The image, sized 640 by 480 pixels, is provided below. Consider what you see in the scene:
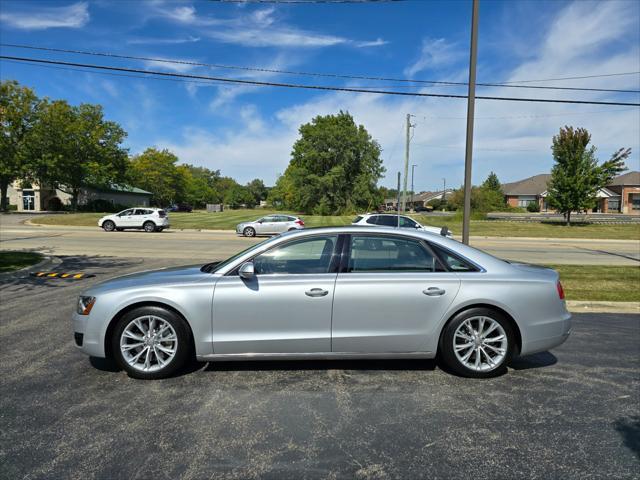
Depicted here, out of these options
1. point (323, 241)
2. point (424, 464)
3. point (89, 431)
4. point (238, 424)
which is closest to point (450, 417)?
point (424, 464)

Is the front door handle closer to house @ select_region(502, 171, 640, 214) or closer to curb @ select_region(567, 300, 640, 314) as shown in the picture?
curb @ select_region(567, 300, 640, 314)

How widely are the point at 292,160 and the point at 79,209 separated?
3468 centimetres

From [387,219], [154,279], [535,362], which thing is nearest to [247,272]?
[154,279]

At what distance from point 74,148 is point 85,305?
53.0 meters

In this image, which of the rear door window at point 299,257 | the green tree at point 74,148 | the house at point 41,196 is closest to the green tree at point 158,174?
the house at point 41,196

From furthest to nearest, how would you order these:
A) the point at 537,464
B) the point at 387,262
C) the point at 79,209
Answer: the point at 79,209 < the point at 387,262 < the point at 537,464

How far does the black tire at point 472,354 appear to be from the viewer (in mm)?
3893

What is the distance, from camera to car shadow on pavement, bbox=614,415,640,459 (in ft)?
9.37

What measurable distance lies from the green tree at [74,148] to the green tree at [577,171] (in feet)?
159

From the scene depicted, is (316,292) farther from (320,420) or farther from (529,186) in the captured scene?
(529,186)

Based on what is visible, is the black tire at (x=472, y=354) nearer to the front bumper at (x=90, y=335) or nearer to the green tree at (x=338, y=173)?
the front bumper at (x=90, y=335)

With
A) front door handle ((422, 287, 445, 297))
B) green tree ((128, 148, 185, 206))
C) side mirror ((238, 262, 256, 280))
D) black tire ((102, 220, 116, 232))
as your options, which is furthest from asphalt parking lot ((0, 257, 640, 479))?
green tree ((128, 148, 185, 206))

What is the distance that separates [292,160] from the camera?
240 feet

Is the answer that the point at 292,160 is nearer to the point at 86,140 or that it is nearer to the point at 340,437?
the point at 86,140
